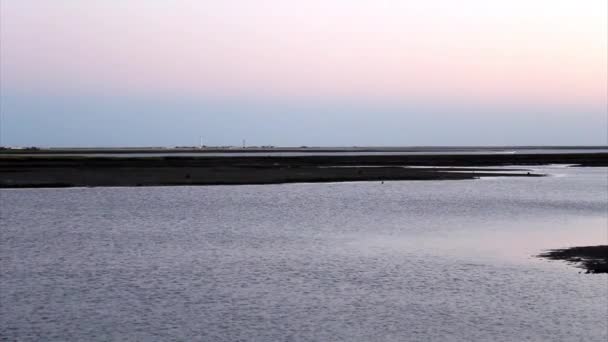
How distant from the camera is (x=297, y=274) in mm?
24734

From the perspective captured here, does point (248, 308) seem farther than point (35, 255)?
No

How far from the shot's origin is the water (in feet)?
59.1

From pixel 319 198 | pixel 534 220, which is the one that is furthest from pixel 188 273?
pixel 319 198

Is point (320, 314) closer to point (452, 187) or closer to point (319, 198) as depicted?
point (319, 198)

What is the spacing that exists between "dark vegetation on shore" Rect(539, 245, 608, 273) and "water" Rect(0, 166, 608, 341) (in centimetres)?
65

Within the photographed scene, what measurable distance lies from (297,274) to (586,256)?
34.2ft

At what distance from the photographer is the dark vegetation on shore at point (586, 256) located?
1007 inches

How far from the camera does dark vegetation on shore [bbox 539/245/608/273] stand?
25578 millimetres

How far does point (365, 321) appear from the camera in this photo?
18625 mm

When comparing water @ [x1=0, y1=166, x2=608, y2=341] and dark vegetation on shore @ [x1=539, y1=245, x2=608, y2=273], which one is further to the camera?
dark vegetation on shore @ [x1=539, y1=245, x2=608, y2=273]

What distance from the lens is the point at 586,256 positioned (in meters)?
27.9

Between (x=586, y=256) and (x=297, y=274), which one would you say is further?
(x=586, y=256)

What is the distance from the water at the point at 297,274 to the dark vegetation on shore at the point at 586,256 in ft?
2.13

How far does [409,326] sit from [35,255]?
1524 cm
